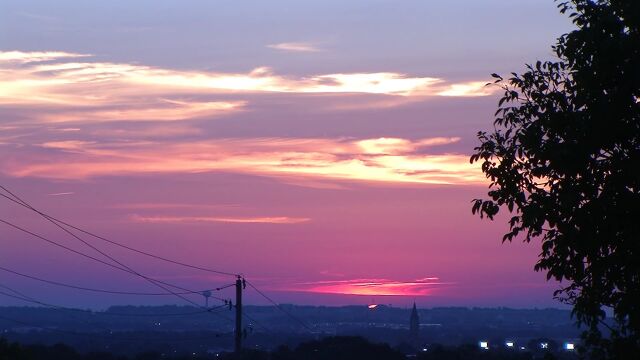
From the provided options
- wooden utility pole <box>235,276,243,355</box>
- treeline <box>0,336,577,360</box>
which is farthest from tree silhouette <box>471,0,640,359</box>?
treeline <box>0,336,577,360</box>

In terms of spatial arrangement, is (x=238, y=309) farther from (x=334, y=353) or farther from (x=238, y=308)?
(x=334, y=353)

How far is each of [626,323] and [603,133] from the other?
3.36 m

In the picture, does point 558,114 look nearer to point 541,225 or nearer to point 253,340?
point 541,225

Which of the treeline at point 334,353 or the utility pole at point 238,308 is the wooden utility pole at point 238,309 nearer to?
the utility pole at point 238,308

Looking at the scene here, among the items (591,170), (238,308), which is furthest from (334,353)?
(591,170)

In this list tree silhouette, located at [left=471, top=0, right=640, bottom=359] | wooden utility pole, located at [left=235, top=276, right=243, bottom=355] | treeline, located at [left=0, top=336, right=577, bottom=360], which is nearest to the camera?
tree silhouette, located at [left=471, top=0, right=640, bottom=359]

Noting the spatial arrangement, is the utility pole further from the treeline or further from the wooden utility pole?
the treeline

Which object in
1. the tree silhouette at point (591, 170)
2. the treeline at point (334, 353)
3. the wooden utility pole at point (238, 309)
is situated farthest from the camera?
the treeline at point (334, 353)

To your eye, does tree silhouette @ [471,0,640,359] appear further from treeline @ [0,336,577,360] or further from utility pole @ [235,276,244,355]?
treeline @ [0,336,577,360]

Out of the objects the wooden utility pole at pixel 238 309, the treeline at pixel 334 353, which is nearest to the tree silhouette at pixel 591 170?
the wooden utility pole at pixel 238 309

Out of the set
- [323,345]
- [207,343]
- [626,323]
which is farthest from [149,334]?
[626,323]

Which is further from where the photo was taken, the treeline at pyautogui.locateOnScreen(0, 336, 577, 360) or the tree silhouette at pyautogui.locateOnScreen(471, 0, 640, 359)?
the treeline at pyautogui.locateOnScreen(0, 336, 577, 360)

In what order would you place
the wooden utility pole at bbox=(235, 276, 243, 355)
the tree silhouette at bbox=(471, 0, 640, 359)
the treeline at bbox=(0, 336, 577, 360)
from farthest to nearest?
the treeline at bbox=(0, 336, 577, 360), the wooden utility pole at bbox=(235, 276, 243, 355), the tree silhouette at bbox=(471, 0, 640, 359)

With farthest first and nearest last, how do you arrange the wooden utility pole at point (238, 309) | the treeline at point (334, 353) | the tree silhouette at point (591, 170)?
the treeline at point (334, 353), the wooden utility pole at point (238, 309), the tree silhouette at point (591, 170)
